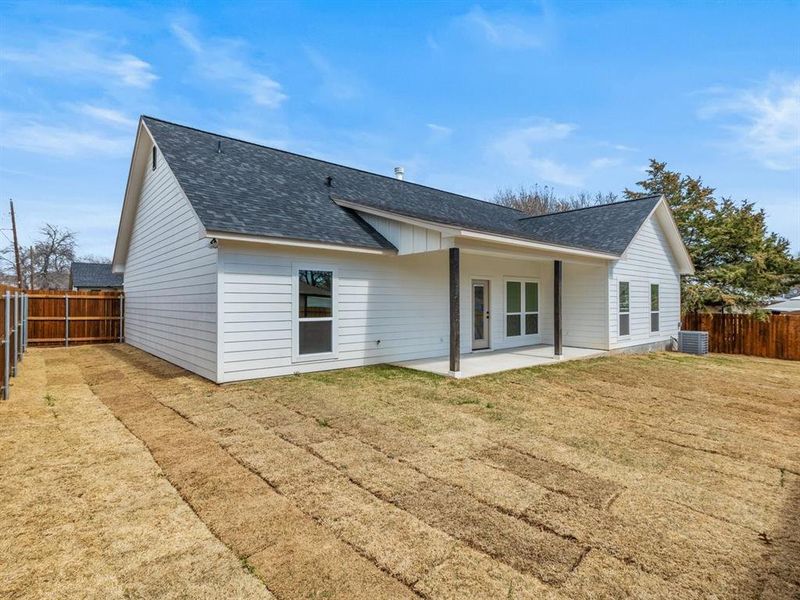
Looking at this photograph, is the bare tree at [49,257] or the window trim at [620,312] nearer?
the window trim at [620,312]

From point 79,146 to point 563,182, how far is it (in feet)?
98.9

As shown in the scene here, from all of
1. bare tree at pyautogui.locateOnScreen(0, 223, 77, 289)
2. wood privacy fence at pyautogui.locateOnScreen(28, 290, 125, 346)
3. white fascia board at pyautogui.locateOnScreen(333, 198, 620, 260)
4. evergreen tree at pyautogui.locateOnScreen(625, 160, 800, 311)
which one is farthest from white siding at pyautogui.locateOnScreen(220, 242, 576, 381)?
bare tree at pyautogui.locateOnScreen(0, 223, 77, 289)

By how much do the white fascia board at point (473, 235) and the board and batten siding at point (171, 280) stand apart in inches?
134

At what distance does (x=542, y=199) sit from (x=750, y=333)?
68.9ft

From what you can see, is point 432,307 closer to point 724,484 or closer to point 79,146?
point 724,484

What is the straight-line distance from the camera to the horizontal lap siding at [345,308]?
23.4 feet

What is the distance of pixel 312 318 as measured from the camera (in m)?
7.99

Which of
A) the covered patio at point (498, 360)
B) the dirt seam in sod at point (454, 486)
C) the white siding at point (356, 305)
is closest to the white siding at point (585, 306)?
the covered patio at point (498, 360)

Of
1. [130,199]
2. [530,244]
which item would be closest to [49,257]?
[130,199]

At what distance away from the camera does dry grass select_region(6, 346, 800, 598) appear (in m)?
2.30

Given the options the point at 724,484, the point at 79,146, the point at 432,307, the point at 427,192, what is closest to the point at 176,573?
the point at 724,484

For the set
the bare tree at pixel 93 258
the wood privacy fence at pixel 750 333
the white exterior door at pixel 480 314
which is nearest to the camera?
the white exterior door at pixel 480 314

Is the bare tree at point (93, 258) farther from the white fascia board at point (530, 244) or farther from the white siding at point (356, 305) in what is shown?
the white fascia board at point (530, 244)

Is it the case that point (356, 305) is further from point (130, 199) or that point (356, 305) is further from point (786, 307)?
point (786, 307)
